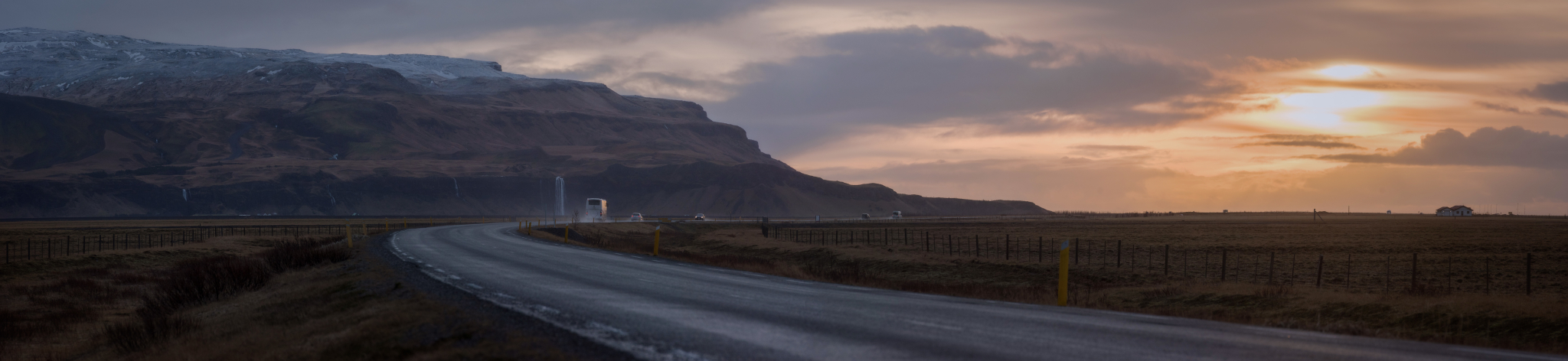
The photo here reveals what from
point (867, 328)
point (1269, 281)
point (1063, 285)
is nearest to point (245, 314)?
point (867, 328)

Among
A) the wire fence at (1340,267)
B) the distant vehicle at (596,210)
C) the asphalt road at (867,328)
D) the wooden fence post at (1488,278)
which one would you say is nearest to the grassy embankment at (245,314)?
the asphalt road at (867,328)

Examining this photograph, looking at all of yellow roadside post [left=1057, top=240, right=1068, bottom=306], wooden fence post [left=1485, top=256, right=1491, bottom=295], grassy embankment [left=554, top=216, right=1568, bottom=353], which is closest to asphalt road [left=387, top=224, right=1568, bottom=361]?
yellow roadside post [left=1057, top=240, right=1068, bottom=306]

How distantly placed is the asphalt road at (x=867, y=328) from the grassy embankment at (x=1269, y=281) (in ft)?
7.08

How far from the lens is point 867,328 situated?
962 cm

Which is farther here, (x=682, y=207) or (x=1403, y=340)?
(x=682, y=207)

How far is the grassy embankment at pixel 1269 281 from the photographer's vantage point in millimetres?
16500

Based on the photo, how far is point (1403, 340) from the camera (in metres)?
9.34

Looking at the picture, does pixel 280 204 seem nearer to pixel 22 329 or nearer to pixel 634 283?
pixel 22 329

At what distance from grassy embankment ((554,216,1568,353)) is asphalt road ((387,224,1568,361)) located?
2158 mm

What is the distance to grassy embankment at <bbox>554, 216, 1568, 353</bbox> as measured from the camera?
16.5 meters

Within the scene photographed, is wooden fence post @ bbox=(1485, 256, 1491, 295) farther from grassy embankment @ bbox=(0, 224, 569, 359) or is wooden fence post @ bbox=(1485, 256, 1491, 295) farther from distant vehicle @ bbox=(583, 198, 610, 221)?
distant vehicle @ bbox=(583, 198, 610, 221)

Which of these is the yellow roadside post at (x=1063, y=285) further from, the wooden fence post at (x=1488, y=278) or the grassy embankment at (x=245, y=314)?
the wooden fence post at (x=1488, y=278)

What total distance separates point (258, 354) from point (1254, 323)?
40.5 feet

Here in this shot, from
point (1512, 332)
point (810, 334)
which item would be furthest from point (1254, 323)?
point (1512, 332)
